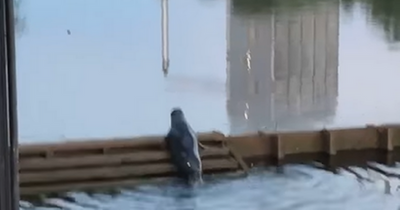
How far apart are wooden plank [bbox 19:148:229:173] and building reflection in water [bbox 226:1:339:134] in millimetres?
951

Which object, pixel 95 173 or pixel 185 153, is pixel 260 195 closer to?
pixel 185 153

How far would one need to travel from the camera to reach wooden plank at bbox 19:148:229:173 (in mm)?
3326

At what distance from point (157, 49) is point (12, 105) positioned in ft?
22.7

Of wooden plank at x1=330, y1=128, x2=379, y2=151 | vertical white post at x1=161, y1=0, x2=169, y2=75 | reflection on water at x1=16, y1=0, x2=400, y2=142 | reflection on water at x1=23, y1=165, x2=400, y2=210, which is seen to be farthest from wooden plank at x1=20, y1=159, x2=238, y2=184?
vertical white post at x1=161, y1=0, x2=169, y2=75

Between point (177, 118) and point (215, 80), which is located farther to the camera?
point (215, 80)

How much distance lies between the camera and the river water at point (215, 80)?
3316mm

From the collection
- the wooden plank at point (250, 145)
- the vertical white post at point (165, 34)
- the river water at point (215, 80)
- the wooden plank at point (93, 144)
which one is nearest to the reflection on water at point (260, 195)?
the river water at point (215, 80)

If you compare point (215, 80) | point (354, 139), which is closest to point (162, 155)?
point (354, 139)

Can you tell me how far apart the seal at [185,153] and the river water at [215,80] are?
0.10 m

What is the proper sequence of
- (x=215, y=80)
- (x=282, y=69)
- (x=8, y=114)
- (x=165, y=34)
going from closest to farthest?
(x=8, y=114) → (x=215, y=80) → (x=282, y=69) → (x=165, y=34)

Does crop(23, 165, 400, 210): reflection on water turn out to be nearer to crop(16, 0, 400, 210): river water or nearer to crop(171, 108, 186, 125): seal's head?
crop(16, 0, 400, 210): river water

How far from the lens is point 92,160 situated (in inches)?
134

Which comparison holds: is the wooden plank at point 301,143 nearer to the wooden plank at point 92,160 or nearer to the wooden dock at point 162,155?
the wooden dock at point 162,155

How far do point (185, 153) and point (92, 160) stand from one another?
1.35ft
